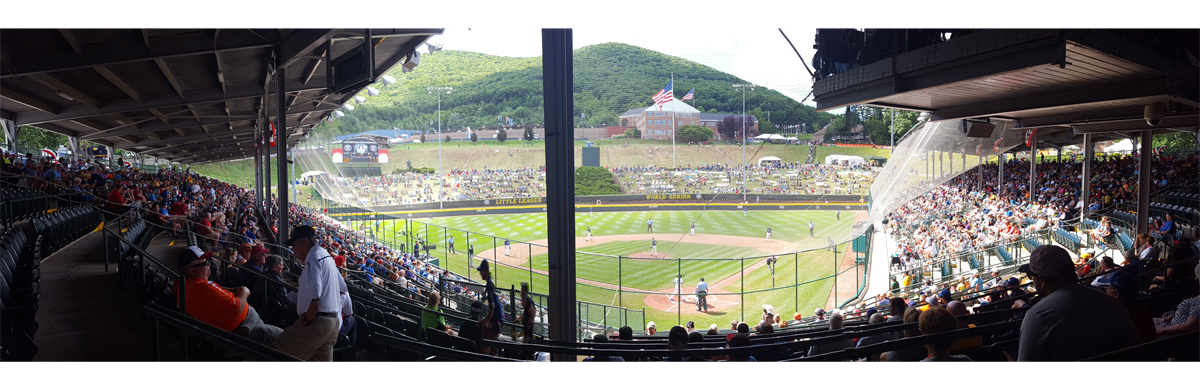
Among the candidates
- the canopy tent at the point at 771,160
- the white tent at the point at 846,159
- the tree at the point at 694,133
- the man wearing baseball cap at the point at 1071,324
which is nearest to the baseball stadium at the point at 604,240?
the man wearing baseball cap at the point at 1071,324

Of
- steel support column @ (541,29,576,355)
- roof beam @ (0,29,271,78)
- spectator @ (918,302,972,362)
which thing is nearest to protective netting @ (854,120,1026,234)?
steel support column @ (541,29,576,355)

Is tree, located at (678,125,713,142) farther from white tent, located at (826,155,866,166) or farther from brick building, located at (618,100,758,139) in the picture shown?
white tent, located at (826,155,866,166)

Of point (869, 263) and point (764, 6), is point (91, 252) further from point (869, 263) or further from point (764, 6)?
point (869, 263)

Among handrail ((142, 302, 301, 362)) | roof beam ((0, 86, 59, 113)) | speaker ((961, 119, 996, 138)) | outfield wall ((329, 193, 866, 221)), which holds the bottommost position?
outfield wall ((329, 193, 866, 221))

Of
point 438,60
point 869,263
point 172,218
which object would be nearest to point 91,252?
point 172,218

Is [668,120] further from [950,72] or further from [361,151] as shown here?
[950,72]
